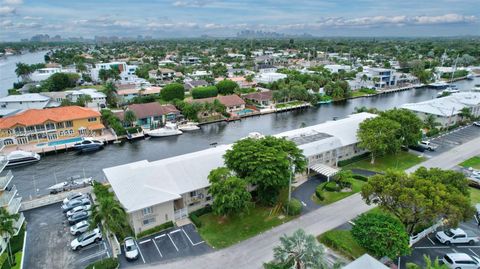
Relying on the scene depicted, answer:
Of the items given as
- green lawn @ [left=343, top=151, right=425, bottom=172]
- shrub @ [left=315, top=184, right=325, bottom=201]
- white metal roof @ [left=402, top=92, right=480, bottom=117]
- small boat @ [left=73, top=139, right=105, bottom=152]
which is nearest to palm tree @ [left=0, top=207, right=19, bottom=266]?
shrub @ [left=315, top=184, right=325, bottom=201]

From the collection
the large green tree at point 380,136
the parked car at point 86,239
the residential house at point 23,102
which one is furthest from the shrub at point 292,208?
the residential house at point 23,102

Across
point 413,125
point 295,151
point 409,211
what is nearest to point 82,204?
point 295,151

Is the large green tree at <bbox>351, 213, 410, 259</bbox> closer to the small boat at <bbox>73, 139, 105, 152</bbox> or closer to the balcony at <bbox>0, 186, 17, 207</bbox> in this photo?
the balcony at <bbox>0, 186, 17, 207</bbox>

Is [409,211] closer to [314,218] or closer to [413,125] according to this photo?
[314,218]

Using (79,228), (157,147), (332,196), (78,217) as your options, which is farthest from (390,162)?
(78,217)

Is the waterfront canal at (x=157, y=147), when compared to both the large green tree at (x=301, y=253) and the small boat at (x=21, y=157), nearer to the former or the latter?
the small boat at (x=21, y=157)

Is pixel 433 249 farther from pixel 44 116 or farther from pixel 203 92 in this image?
pixel 203 92
